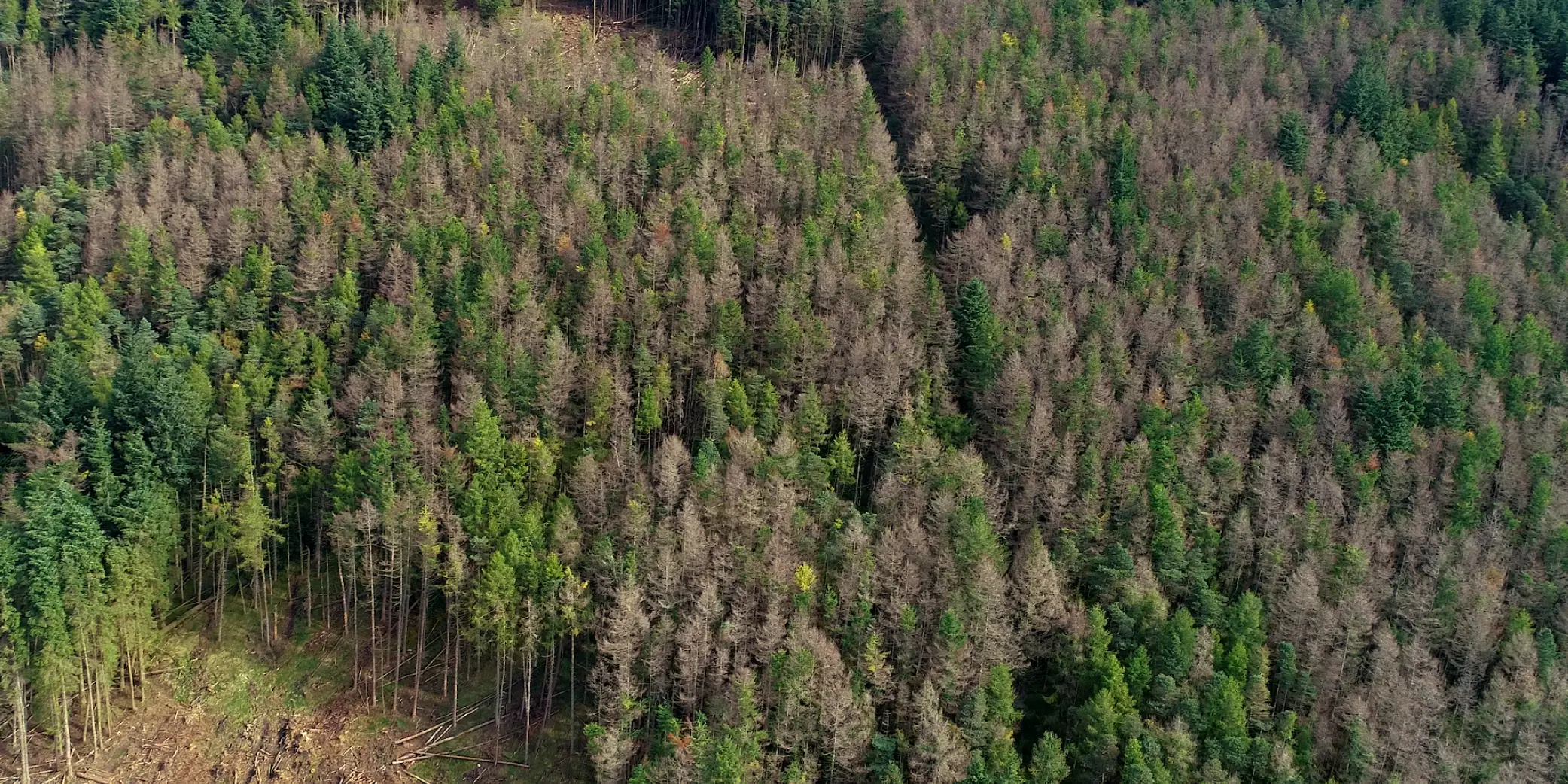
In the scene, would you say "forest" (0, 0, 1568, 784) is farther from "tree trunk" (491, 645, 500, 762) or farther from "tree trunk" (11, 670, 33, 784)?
"tree trunk" (491, 645, 500, 762)

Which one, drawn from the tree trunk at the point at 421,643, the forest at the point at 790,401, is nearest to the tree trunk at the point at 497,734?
the forest at the point at 790,401

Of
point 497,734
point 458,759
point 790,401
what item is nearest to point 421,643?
point 497,734

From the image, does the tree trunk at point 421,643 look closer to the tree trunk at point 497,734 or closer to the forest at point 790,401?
the forest at point 790,401

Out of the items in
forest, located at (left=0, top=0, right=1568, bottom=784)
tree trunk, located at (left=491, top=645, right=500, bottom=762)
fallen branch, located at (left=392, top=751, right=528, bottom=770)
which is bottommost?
fallen branch, located at (left=392, top=751, right=528, bottom=770)

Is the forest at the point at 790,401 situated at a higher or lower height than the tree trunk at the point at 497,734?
higher

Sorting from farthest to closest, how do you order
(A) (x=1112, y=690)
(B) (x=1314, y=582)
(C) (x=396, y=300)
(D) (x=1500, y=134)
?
(D) (x=1500, y=134) → (C) (x=396, y=300) → (B) (x=1314, y=582) → (A) (x=1112, y=690)

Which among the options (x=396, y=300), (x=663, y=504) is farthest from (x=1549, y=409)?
(x=396, y=300)

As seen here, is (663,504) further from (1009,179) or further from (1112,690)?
(1009,179)

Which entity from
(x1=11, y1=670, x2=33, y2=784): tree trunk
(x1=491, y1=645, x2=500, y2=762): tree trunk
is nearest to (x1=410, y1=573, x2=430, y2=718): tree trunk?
(x1=491, y1=645, x2=500, y2=762): tree trunk
